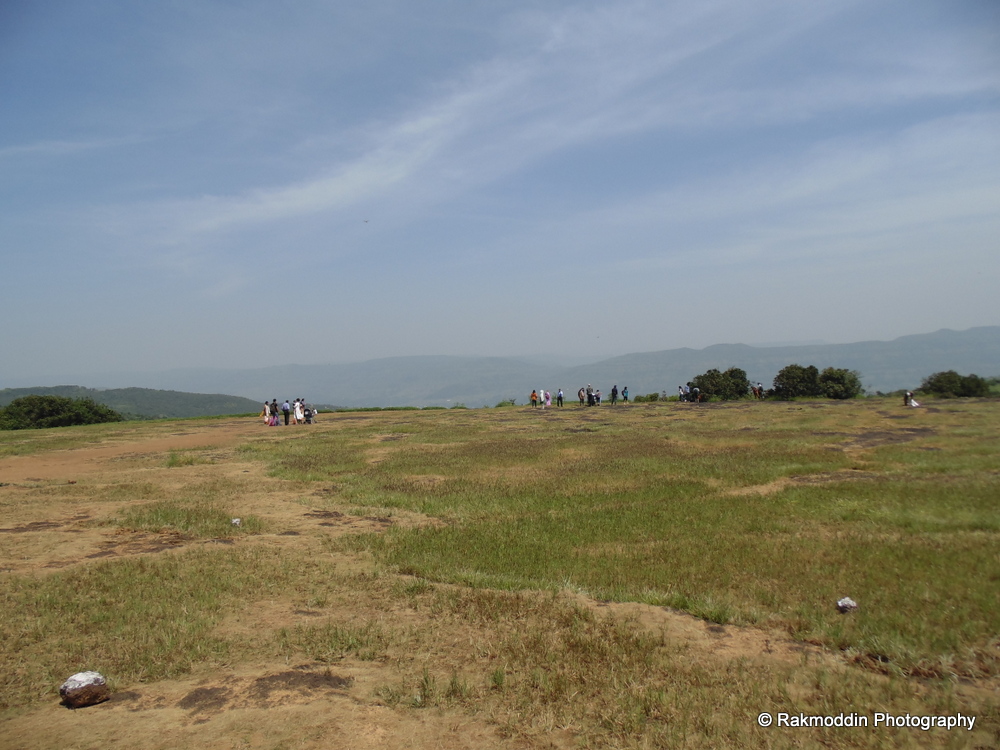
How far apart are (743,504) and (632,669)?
10.4 m

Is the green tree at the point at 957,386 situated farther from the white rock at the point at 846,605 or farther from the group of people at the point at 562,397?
the white rock at the point at 846,605

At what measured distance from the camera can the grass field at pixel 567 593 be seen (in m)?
6.61

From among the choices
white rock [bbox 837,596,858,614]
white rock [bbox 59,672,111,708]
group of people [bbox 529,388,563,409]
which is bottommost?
white rock [bbox 837,596,858,614]

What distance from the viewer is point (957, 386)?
53.6 m

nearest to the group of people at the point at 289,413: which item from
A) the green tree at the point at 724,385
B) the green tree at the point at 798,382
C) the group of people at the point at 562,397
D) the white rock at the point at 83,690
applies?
the group of people at the point at 562,397

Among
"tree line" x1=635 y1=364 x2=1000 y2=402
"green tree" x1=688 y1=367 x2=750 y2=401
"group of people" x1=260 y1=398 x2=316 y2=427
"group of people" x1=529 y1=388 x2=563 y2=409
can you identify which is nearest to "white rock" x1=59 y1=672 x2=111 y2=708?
"group of people" x1=260 y1=398 x2=316 y2=427

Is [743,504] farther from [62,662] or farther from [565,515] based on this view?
[62,662]

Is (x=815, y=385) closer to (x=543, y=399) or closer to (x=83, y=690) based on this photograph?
(x=543, y=399)

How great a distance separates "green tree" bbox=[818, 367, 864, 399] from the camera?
58.5 m

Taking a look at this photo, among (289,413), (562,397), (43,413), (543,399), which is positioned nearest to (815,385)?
(562,397)

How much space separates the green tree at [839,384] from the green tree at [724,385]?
745 centimetres

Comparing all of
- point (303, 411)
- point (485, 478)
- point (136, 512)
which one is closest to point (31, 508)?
point (136, 512)

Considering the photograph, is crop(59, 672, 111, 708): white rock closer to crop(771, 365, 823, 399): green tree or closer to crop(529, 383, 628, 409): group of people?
crop(529, 383, 628, 409): group of people

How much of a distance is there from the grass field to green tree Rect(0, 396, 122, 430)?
1603 inches
